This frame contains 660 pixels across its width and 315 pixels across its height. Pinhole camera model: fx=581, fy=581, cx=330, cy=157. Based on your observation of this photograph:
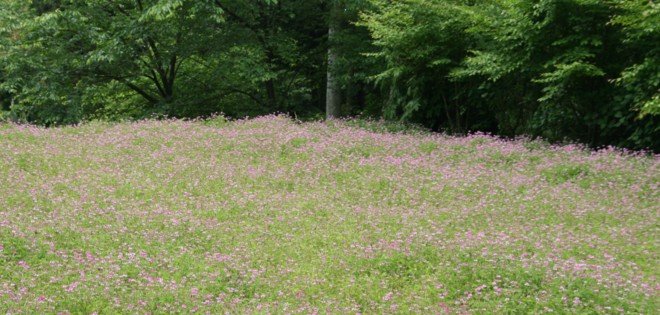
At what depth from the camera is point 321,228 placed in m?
8.37

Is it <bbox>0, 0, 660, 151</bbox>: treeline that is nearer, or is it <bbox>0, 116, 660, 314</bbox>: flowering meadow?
<bbox>0, 116, 660, 314</bbox>: flowering meadow

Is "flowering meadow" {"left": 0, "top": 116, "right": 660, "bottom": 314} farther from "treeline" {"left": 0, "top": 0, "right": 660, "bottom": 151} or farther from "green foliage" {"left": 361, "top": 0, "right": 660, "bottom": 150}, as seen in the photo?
"treeline" {"left": 0, "top": 0, "right": 660, "bottom": 151}

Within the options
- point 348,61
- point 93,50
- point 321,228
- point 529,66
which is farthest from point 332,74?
point 321,228

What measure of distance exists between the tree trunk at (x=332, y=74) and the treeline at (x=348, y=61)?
0.05 meters

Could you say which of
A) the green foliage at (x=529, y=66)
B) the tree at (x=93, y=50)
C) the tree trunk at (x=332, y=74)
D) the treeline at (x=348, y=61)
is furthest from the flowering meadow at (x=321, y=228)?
the tree trunk at (x=332, y=74)

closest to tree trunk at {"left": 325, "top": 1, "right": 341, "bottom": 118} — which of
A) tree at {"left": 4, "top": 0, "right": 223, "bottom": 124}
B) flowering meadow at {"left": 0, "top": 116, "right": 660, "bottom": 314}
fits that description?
tree at {"left": 4, "top": 0, "right": 223, "bottom": 124}

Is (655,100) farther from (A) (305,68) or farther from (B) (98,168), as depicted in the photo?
(A) (305,68)

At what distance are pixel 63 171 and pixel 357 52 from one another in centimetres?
1301

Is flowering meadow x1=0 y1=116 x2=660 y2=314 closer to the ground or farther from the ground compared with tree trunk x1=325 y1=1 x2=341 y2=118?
closer to the ground

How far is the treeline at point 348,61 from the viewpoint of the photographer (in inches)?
541

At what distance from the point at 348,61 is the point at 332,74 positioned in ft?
3.26

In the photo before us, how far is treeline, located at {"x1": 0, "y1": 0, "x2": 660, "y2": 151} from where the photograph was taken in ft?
45.1

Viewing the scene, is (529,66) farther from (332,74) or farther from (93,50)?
(93,50)

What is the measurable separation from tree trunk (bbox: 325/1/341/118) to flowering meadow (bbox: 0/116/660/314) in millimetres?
8807
